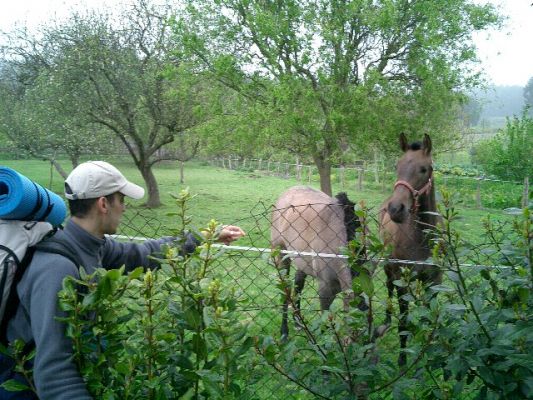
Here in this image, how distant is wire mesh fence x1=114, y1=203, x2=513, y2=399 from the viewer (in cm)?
168

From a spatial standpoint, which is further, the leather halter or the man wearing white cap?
the leather halter

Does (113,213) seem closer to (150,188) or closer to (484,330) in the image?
(484,330)

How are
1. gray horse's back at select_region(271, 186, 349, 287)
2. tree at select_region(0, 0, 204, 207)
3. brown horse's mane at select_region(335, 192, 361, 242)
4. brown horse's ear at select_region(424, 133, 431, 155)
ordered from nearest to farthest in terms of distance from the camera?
brown horse's mane at select_region(335, 192, 361, 242), gray horse's back at select_region(271, 186, 349, 287), brown horse's ear at select_region(424, 133, 431, 155), tree at select_region(0, 0, 204, 207)

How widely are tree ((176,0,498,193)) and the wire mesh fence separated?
19.0 ft

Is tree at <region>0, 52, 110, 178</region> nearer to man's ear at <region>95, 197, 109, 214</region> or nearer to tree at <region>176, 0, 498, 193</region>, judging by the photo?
tree at <region>176, 0, 498, 193</region>

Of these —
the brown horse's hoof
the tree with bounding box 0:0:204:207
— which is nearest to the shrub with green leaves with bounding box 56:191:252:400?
the brown horse's hoof

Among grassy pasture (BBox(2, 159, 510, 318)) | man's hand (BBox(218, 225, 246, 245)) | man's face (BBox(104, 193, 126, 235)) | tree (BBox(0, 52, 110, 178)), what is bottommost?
grassy pasture (BBox(2, 159, 510, 318))

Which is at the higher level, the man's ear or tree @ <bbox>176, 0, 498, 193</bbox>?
tree @ <bbox>176, 0, 498, 193</bbox>

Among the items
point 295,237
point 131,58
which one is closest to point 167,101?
point 131,58

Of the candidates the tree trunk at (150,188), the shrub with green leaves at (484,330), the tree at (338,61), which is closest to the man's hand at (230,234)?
the shrub with green leaves at (484,330)

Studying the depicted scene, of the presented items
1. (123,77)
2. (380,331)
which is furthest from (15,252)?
(123,77)

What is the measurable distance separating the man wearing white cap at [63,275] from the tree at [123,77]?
1396 centimetres

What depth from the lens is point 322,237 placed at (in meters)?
5.18

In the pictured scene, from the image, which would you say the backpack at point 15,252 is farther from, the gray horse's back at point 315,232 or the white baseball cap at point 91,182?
the gray horse's back at point 315,232
